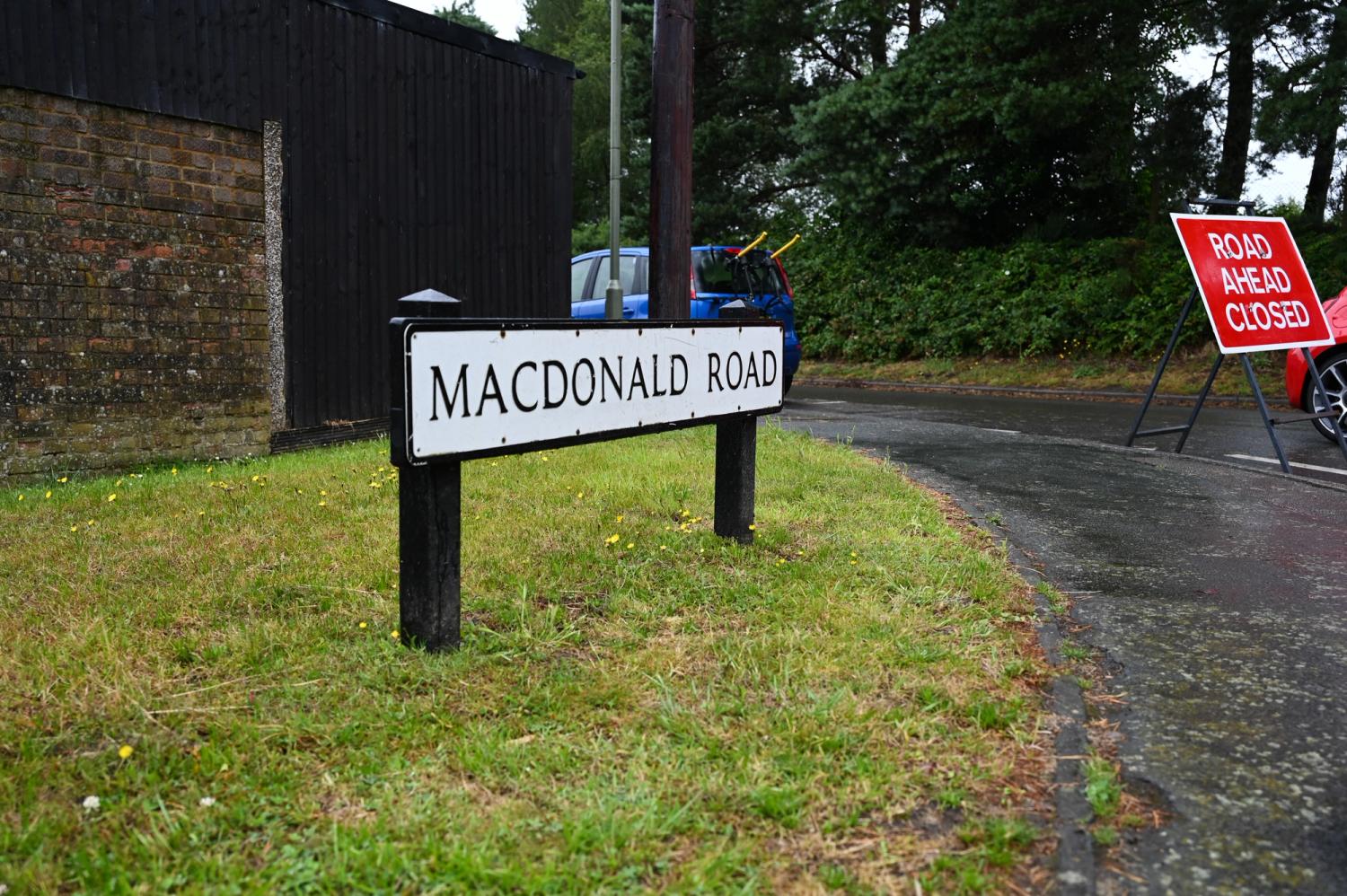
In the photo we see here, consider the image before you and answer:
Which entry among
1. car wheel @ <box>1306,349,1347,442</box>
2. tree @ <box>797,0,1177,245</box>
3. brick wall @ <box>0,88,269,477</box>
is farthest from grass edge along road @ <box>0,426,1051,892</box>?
tree @ <box>797,0,1177,245</box>

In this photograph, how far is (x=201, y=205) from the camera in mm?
7906

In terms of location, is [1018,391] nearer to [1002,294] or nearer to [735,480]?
[1002,294]

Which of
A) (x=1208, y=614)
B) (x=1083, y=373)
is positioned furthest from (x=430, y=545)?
(x=1083, y=373)

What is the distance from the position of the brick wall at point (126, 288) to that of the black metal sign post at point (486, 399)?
480cm

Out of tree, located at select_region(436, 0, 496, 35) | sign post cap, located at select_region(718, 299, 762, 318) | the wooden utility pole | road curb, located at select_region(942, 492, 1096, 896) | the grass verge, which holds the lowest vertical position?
road curb, located at select_region(942, 492, 1096, 896)

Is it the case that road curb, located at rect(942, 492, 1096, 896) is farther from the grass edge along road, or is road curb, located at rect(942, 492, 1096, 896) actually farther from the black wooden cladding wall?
the black wooden cladding wall

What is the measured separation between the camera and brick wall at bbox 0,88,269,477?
700 centimetres

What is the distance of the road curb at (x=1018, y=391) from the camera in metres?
13.5

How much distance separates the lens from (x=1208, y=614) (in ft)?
13.8

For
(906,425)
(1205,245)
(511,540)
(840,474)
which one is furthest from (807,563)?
(906,425)

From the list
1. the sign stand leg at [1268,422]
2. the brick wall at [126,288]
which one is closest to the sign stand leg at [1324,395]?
the sign stand leg at [1268,422]

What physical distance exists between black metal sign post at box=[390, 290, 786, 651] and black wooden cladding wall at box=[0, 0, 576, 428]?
514 cm

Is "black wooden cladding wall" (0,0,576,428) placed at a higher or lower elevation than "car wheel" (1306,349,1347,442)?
higher

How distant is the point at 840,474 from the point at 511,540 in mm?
2644
